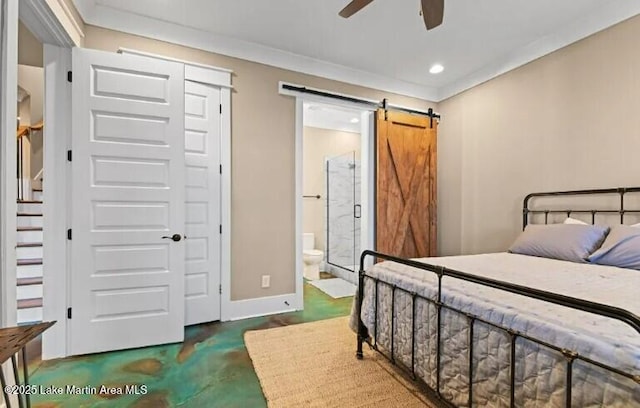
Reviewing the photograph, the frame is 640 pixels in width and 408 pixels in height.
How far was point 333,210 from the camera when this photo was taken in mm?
5543

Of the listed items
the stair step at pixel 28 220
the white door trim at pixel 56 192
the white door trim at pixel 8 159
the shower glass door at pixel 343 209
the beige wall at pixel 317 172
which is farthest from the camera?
the beige wall at pixel 317 172

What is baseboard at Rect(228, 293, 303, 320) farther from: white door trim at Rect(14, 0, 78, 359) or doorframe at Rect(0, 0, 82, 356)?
doorframe at Rect(0, 0, 82, 356)

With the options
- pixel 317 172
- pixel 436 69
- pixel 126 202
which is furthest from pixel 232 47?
pixel 317 172

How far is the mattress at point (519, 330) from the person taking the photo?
997mm

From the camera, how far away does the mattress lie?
1.00 meters

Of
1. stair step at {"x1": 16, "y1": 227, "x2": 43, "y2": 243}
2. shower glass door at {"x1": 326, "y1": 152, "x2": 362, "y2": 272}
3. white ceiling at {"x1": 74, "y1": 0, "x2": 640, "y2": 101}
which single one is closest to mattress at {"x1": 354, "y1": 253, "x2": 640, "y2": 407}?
white ceiling at {"x1": 74, "y1": 0, "x2": 640, "y2": 101}

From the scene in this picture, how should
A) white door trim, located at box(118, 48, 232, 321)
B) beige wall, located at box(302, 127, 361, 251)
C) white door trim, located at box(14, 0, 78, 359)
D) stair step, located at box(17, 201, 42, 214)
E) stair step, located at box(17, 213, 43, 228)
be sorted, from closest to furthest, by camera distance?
white door trim, located at box(14, 0, 78, 359) < white door trim, located at box(118, 48, 232, 321) < stair step, located at box(17, 213, 43, 228) < stair step, located at box(17, 201, 42, 214) < beige wall, located at box(302, 127, 361, 251)

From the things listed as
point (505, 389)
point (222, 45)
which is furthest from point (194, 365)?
point (222, 45)

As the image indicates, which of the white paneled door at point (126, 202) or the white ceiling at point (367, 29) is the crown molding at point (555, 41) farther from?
the white paneled door at point (126, 202)

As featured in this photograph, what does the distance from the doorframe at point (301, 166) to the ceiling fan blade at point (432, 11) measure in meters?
1.70

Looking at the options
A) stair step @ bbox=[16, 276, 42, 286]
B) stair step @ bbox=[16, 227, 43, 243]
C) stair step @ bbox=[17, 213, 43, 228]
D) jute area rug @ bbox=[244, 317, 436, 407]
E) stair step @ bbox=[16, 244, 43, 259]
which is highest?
stair step @ bbox=[17, 213, 43, 228]

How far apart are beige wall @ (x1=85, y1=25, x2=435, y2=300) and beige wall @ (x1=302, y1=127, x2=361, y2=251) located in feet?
7.12

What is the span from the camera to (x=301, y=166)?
3.46 metres

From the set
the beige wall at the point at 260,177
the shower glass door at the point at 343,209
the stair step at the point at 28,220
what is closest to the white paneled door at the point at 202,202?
the beige wall at the point at 260,177
